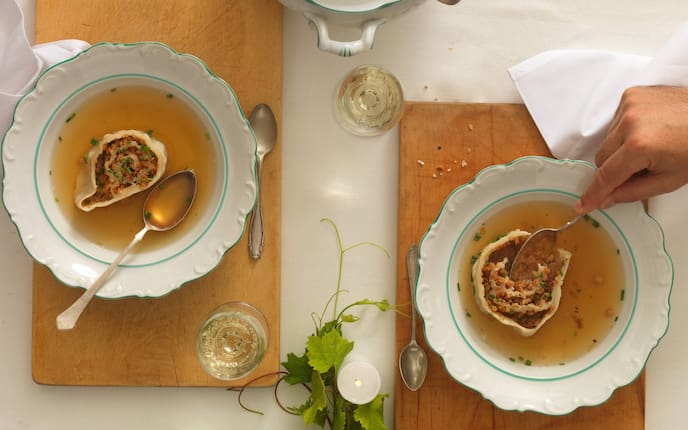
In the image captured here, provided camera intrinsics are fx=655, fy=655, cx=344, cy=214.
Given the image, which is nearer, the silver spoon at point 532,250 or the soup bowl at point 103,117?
the soup bowl at point 103,117

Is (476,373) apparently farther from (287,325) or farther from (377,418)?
(287,325)

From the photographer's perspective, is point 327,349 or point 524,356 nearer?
point 327,349

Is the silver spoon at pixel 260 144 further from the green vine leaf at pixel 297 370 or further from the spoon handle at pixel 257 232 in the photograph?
the green vine leaf at pixel 297 370

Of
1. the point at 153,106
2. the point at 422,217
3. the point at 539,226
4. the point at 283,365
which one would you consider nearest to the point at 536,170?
the point at 539,226

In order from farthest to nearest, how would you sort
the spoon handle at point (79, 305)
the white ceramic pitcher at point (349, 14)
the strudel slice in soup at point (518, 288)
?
the strudel slice in soup at point (518, 288) < the spoon handle at point (79, 305) < the white ceramic pitcher at point (349, 14)

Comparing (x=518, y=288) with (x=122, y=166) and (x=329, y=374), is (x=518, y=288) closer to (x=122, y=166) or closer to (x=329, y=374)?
(x=329, y=374)

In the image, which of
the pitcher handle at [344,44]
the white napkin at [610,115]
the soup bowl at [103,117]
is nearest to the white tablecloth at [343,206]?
the white napkin at [610,115]

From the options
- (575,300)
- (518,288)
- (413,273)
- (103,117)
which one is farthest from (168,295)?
(575,300)
